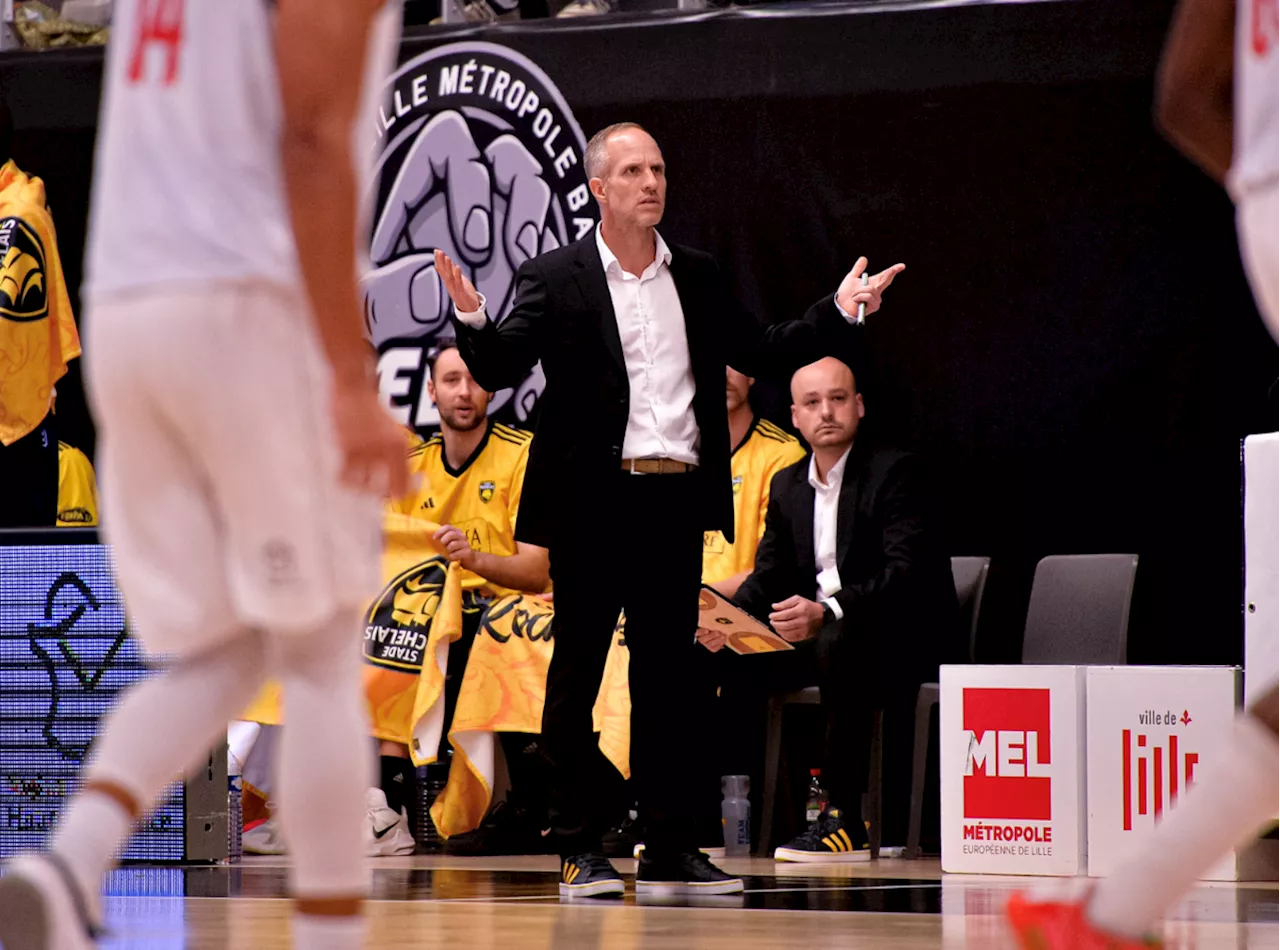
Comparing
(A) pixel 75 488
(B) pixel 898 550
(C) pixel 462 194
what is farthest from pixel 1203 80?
(A) pixel 75 488

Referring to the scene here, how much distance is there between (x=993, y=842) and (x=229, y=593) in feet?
13.8

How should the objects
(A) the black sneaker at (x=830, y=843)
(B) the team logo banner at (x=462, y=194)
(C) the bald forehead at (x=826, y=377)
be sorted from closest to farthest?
(A) the black sneaker at (x=830, y=843), (C) the bald forehead at (x=826, y=377), (B) the team logo banner at (x=462, y=194)

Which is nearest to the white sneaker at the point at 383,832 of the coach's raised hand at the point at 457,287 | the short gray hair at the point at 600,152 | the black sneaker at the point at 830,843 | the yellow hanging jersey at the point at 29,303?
the black sneaker at the point at 830,843

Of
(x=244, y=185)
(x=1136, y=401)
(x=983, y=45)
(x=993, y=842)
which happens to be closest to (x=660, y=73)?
(x=983, y=45)

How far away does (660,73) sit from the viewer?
25.7 feet

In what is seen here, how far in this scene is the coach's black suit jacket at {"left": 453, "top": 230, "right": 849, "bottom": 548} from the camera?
16.7ft

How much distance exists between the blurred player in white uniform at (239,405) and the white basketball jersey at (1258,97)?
1116 mm

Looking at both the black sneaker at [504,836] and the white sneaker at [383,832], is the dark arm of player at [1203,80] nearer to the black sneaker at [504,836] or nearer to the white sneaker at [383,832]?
the black sneaker at [504,836]

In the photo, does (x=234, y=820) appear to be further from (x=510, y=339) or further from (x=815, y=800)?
(x=510, y=339)

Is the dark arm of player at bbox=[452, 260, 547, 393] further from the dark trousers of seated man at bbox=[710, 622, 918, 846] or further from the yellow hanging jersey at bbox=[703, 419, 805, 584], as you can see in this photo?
the yellow hanging jersey at bbox=[703, 419, 805, 584]

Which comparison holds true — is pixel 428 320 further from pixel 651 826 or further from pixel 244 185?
pixel 244 185

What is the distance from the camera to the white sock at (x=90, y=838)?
7.43 ft

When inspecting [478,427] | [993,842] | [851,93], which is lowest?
[993,842]

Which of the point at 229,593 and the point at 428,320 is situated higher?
the point at 428,320
